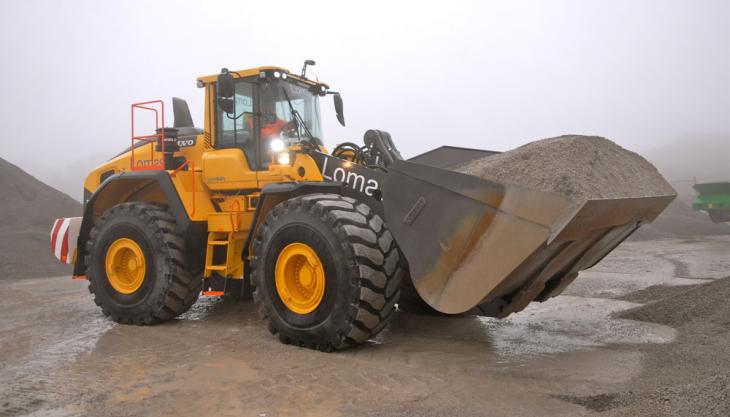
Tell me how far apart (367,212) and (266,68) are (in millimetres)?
2150

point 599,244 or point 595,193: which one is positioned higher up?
point 595,193

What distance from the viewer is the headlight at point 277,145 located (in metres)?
6.07

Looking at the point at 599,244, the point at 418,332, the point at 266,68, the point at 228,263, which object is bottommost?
the point at 418,332

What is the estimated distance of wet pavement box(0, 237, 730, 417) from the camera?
372cm

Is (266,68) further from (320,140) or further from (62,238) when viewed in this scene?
(62,238)

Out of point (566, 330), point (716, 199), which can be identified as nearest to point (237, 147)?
point (566, 330)

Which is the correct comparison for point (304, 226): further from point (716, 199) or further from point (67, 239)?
point (716, 199)

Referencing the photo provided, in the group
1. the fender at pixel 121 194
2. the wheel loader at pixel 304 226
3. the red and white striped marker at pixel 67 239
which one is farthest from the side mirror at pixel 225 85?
the red and white striped marker at pixel 67 239

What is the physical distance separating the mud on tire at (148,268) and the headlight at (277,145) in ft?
4.42

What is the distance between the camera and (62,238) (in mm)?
7555

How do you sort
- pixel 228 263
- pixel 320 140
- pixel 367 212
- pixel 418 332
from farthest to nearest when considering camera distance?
pixel 320 140, pixel 228 263, pixel 418 332, pixel 367 212

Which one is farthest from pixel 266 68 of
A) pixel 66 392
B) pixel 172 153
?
pixel 66 392

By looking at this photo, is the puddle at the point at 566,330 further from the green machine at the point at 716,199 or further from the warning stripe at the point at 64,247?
the green machine at the point at 716,199

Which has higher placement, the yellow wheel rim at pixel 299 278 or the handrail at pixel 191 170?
the handrail at pixel 191 170
